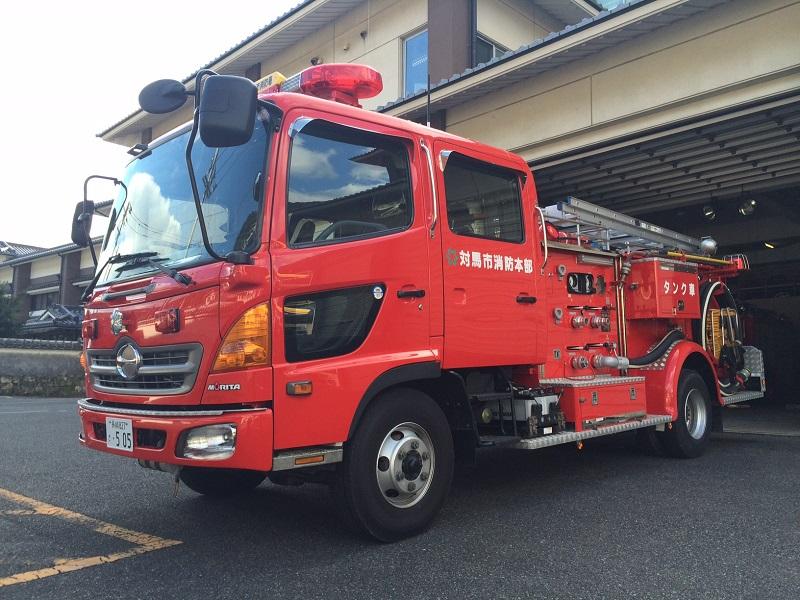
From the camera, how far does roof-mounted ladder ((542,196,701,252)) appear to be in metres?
5.69

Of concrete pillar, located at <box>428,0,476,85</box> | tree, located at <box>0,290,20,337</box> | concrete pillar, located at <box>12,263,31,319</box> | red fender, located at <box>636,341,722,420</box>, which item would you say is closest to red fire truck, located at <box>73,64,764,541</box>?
red fender, located at <box>636,341,722,420</box>

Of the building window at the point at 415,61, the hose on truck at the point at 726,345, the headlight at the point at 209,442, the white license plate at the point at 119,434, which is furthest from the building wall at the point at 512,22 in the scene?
the headlight at the point at 209,442

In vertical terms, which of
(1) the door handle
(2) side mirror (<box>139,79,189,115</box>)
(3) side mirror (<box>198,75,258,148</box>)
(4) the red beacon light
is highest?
(4) the red beacon light

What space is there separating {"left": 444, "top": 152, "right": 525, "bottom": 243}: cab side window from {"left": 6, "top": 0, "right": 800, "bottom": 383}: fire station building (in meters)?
0.71

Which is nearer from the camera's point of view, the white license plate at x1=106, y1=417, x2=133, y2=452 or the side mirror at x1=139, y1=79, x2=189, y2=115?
the white license plate at x1=106, y1=417, x2=133, y2=452

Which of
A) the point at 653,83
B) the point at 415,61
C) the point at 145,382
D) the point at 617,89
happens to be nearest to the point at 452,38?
the point at 415,61

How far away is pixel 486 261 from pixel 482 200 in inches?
19.7

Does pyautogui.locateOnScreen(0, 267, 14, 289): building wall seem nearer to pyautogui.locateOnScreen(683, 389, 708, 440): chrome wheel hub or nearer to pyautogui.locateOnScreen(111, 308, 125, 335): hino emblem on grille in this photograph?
pyautogui.locateOnScreen(111, 308, 125, 335): hino emblem on grille

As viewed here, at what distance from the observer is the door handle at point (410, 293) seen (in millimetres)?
3995

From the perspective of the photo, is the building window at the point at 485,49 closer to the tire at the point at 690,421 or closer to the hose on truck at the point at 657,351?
the hose on truck at the point at 657,351

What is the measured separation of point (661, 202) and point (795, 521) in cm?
801

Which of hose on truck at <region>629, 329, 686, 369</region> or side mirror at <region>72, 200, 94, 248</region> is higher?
side mirror at <region>72, 200, 94, 248</region>

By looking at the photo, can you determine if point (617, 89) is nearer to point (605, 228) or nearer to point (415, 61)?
point (605, 228)

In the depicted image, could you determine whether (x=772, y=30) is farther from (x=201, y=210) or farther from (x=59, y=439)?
(x=59, y=439)
